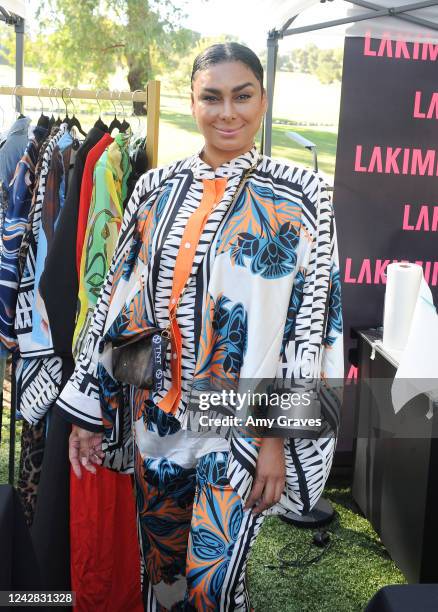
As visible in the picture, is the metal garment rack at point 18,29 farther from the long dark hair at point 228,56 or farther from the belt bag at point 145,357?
the belt bag at point 145,357

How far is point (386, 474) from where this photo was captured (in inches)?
117

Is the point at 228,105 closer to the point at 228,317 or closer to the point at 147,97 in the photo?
the point at 228,317

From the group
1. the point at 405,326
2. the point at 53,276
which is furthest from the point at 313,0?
the point at 53,276

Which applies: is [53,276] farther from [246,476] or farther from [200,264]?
[246,476]

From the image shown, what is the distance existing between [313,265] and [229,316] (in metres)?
0.23

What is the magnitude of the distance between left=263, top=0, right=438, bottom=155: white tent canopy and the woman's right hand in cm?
190

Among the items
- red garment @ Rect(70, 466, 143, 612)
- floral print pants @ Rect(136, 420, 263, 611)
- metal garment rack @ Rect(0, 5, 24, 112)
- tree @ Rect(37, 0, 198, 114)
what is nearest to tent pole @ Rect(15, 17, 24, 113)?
metal garment rack @ Rect(0, 5, 24, 112)

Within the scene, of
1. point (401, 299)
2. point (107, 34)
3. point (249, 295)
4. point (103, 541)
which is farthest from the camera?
point (107, 34)

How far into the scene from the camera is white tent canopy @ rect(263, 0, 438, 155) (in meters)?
3.06

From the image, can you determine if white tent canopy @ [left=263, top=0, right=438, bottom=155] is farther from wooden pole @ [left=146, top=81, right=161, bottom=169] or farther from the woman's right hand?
the woman's right hand

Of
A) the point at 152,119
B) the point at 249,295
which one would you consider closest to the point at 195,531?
the point at 249,295

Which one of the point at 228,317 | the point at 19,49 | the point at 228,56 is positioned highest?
the point at 19,49

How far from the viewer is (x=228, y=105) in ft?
5.35

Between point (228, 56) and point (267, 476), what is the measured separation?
0.98 m
